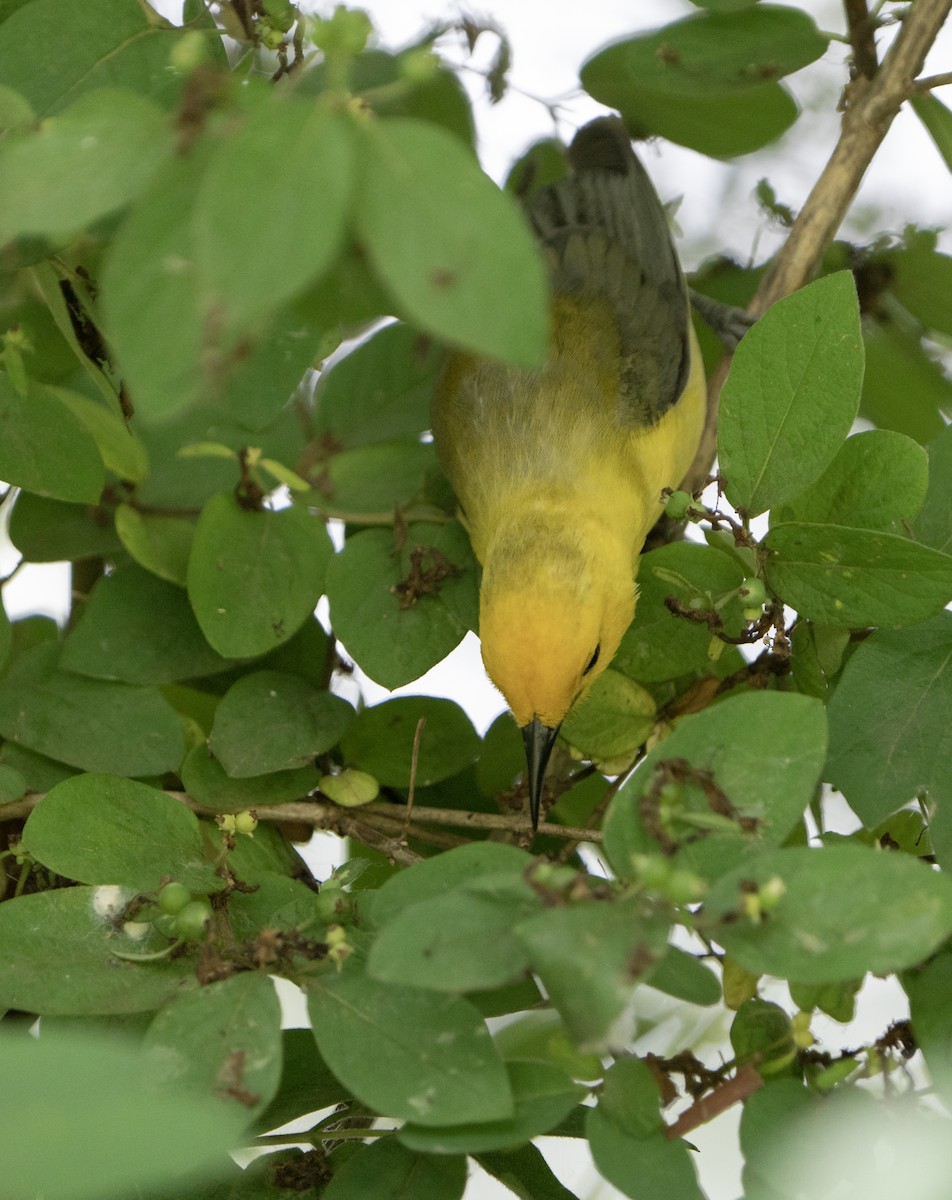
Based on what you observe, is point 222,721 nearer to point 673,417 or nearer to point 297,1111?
point 297,1111

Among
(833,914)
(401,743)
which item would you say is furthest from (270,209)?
(401,743)

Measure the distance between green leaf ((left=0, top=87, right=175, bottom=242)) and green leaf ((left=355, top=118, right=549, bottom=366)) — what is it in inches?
6.8

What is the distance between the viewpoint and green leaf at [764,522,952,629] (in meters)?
1.34

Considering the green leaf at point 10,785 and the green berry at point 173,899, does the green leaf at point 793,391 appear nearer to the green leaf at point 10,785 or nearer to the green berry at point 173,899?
the green berry at point 173,899

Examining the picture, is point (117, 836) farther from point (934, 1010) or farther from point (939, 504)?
point (939, 504)

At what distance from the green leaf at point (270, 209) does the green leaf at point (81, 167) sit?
84mm

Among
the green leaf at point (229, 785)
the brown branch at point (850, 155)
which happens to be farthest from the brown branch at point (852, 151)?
the green leaf at point (229, 785)

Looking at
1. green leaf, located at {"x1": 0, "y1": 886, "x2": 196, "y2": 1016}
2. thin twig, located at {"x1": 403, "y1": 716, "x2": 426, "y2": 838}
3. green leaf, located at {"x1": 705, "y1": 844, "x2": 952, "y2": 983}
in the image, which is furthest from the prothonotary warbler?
green leaf, located at {"x1": 705, "y1": 844, "x2": 952, "y2": 983}

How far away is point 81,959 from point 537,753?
79 centimetres

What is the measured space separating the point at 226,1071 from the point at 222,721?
0.67 m

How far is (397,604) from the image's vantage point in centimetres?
180

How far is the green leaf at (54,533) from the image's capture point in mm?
2006

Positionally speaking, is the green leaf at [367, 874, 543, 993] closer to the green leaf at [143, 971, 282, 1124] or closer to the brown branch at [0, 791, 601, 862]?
the green leaf at [143, 971, 282, 1124]

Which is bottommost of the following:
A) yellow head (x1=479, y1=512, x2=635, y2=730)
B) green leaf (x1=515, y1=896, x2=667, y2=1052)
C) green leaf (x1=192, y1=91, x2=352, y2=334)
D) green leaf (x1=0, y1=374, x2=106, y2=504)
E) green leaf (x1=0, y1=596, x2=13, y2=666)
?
yellow head (x1=479, y1=512, x2=635, y2=730)
